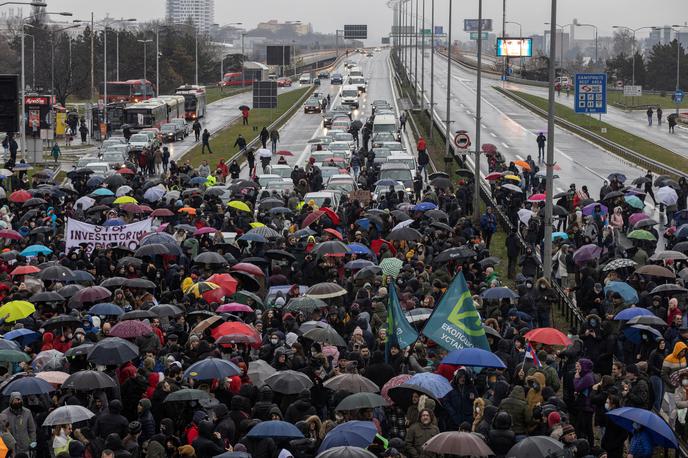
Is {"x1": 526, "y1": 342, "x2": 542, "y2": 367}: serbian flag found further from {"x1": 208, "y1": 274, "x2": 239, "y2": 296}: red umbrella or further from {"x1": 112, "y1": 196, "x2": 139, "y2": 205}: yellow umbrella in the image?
{"x1": 112, "y1": 196, "x2": 139, "y2": 205}: yellow umbrella

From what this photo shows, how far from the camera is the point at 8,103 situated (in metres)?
47.2

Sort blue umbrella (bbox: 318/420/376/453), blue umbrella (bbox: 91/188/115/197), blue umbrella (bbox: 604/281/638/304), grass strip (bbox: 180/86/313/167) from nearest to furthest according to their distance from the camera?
blue umbrella (bbox: 318/420/376/453)
blue umbrella (bbox: 604/281/638/304)
blue umbrella (bbox: 91/188/115/197)
grass strip (bbox: 180/86/313/167)

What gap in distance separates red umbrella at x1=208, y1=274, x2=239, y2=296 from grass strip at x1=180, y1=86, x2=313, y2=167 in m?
38.2

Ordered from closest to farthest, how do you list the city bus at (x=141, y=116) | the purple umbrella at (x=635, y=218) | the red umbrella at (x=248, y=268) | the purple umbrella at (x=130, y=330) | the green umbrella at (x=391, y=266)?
1. the purple umbrella at (x=130, y=330)
2. the green umbrella at (x=391, y=266)
3. the red umbrella at (x=248, y=268)
4. the purple umbrella at (x=635, y=218)
5. the city bus at (x=141, y=116)

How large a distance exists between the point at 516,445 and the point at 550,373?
342 centimetres

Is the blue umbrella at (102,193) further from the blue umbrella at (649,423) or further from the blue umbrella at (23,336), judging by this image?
the blue umbrella at (649,423)

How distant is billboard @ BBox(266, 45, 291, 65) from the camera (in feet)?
394

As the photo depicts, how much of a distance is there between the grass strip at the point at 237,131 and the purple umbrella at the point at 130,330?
139 ft

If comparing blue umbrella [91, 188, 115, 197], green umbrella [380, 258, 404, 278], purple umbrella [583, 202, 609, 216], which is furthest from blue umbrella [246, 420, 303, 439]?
blue umbrella [91, 188, 115, 197]

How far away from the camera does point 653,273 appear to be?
23578 millimetres

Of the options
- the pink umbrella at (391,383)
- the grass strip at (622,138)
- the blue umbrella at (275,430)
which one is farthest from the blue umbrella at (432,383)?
the grass strip at (622,138)

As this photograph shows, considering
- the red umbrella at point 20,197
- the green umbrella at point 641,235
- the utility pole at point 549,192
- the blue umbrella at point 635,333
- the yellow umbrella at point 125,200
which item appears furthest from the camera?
the red umbrella at point 20,197

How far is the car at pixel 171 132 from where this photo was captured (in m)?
74.6

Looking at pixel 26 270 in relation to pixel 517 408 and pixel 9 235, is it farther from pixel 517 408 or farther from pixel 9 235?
pixel 517 408
